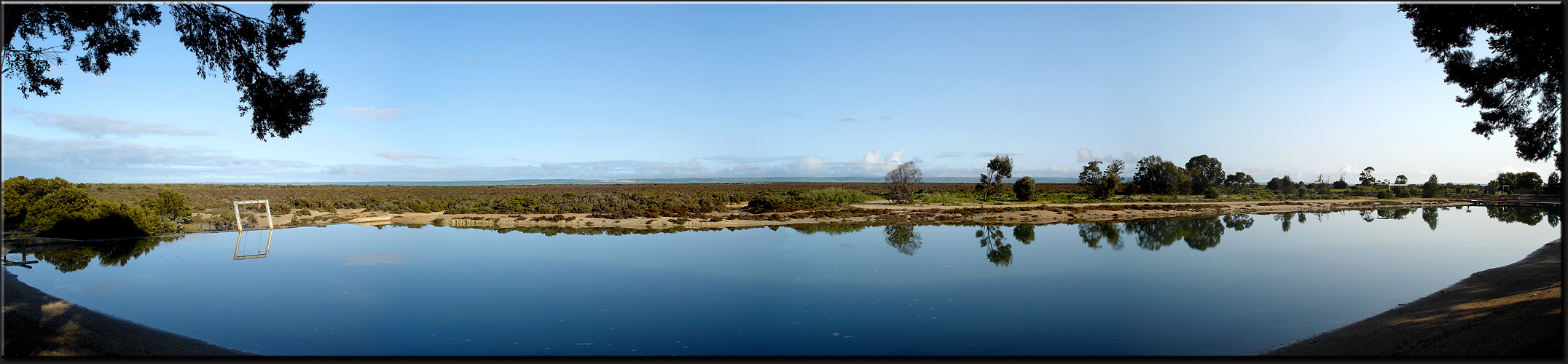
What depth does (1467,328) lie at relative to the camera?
21.7ft

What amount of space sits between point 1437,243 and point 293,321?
26068 mm

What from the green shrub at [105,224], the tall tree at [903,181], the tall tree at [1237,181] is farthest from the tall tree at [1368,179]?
the green shrub at [105,224]

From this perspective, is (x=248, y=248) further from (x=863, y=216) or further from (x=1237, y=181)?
(x=1237, y=181)

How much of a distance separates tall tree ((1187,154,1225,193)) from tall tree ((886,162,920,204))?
68.2 feet

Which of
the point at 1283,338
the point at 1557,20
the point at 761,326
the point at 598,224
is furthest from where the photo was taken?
the point at 598,224

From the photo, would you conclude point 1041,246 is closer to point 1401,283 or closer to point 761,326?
point 1401,283

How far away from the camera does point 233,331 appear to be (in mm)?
7801

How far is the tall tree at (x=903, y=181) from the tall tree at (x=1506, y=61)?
2451 centimetres

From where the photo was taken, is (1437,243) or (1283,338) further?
(1437,243)

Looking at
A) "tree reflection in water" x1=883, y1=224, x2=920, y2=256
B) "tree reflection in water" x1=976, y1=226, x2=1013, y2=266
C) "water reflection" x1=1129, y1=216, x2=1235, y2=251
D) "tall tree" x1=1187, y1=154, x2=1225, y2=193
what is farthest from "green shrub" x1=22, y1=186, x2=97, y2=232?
"tall tree" x1=1187, y1=154, x2=1225, y2=193

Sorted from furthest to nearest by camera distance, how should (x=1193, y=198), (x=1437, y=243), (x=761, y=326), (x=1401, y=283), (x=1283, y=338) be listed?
1. (x=1193, y=198)
2. (x=1437, y=243)
3. (x=1401, y=283)
4. (x=761, y=326)
5. (x=1283, y=338)

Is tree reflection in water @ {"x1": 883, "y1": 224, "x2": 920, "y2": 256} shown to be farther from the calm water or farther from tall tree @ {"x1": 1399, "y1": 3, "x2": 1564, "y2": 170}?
tall tree @ {"x1": 1399, "y1": 3, "x2": 1564, "y2": 170}

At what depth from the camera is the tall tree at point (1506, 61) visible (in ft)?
22.3

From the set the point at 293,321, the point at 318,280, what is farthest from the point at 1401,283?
the point at 318,280
